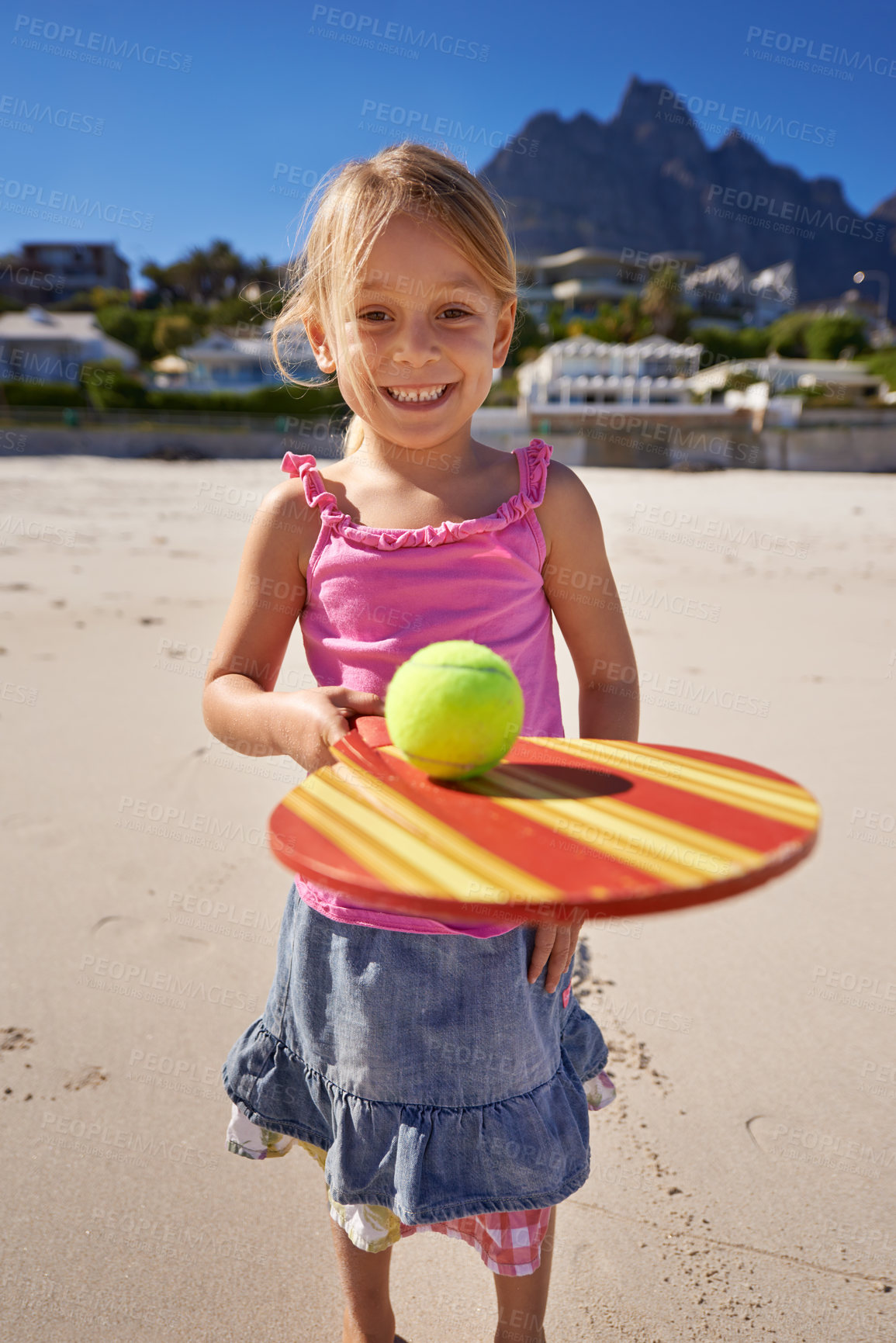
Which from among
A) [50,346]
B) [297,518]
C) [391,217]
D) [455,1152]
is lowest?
[455,1152]

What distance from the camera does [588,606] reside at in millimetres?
1677

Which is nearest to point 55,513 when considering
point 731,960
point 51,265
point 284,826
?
point 731,960

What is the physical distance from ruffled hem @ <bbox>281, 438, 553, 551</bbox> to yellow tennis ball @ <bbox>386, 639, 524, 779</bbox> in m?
0.39

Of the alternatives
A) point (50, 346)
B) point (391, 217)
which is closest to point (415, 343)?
point (391, 217)

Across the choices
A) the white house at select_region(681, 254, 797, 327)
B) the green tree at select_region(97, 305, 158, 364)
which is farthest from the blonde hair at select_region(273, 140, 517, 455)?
the white house at select_region(681, 254, 797, 327)

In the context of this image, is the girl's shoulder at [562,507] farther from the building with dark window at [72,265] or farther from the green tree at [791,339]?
the building with dark window at [72,265]

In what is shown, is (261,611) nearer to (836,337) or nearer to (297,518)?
(297,518)

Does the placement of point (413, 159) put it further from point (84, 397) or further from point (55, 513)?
point (84, 397)

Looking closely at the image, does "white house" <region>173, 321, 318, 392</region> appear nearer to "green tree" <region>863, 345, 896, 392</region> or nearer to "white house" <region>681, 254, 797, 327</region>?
"green tree" <region>863, 345, 896, 392</region>

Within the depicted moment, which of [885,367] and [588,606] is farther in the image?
[885,367]

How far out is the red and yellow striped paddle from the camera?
31.8 inches

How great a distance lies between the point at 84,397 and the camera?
33.2 metres

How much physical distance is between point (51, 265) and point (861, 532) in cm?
10309

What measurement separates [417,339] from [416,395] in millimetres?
107
